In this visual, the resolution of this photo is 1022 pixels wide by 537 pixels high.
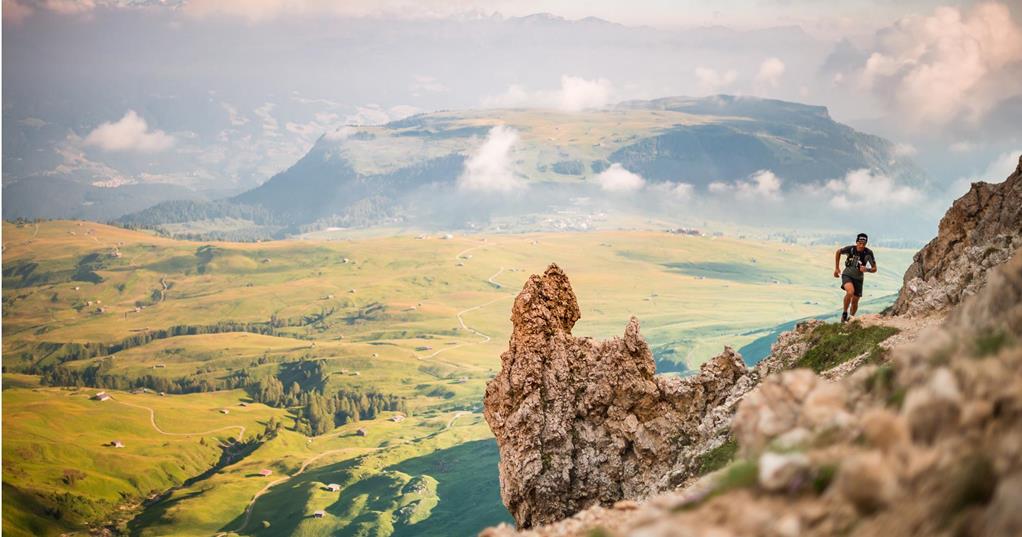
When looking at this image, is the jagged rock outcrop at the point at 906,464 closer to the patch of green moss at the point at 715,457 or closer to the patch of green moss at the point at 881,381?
the patch of green moss at the point at 881,381

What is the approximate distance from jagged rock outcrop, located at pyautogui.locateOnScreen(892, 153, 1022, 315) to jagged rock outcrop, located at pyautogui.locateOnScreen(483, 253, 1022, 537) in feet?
87.1

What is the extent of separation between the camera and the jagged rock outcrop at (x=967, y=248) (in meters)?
39.8

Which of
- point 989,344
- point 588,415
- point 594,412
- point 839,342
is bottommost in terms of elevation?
point 588,415

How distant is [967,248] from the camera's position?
44438mm

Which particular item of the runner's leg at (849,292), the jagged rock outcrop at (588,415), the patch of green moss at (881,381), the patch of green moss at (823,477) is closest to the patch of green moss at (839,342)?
the runner's leg at (849,292)

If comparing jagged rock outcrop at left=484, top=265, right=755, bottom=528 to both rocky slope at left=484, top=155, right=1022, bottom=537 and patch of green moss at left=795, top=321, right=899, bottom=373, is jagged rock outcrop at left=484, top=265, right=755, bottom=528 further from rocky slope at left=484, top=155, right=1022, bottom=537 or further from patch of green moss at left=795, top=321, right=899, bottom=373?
rocky slope at left=484, top=155, right=1022, bottom=537

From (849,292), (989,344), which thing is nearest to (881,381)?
(989,344)

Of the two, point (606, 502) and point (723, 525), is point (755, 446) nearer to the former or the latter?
point (723, 525)

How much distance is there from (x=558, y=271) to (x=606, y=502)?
575 inches

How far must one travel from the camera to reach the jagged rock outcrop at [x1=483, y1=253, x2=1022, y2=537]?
1160cm

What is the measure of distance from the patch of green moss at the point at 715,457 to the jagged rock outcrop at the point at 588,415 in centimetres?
339

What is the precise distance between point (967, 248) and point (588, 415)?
22124mm

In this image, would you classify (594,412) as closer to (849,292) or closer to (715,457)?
(715,457)

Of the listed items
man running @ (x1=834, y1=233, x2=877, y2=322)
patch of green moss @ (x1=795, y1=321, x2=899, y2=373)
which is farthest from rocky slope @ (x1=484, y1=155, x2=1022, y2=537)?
man running @ (x1=834, y1=233, x2=877, y2=322)
